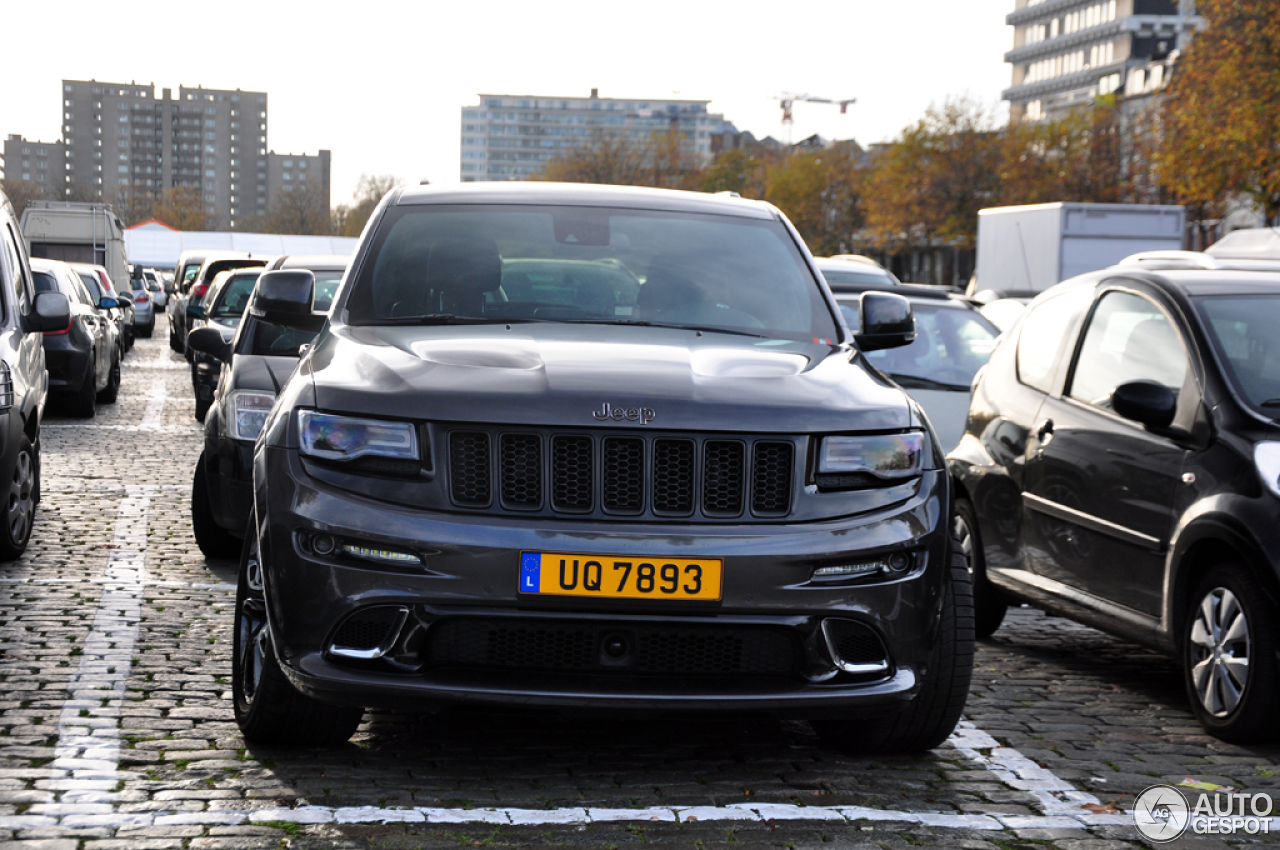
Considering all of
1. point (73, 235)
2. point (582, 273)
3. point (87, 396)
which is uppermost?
point (582, 273)

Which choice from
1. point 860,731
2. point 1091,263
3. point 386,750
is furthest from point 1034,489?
point 1091,263

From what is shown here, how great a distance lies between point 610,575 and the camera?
4.28 m

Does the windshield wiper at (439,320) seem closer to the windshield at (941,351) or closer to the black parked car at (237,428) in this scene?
the black parked car at (237,428)

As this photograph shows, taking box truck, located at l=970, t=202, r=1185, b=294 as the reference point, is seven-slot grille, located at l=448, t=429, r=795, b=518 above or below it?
below

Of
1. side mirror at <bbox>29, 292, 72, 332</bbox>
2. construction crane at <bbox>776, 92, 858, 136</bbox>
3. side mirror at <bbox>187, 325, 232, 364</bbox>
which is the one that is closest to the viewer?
side mirror at <bbox>29, 292, 72, 332</bbox>

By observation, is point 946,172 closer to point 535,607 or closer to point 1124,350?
point 1124,350

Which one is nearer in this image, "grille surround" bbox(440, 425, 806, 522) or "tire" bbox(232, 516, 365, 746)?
"grille surround" bbox(440, 425, 806, 522)

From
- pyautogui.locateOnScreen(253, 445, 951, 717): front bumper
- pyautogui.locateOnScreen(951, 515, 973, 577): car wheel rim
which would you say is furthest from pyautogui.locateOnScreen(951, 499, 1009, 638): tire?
pyautogui.locateOnScreen(253, 445, 951, 717): front bumper

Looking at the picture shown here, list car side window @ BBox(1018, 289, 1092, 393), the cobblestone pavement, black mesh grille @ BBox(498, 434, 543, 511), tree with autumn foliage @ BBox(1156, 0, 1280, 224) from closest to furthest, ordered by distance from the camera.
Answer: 1. the cobblestone pavement
2. black mesh grille @ BBox(498, 434, 543, 511)
3. car side window @ BBox(1018, 289, 1092, 393)
4. tree with autumn foliage @ BBox(1156, 0, 1280, 224)

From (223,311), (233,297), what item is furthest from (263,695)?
(233,297)

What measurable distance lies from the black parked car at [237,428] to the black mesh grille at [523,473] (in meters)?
3.67

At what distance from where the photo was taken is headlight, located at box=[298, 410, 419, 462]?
440 cm

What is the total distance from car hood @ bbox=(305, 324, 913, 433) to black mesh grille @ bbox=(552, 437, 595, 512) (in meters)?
0.07

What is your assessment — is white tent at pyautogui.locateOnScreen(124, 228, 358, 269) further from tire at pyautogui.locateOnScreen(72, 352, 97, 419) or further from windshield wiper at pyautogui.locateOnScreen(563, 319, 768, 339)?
windshield wiper at pyautogui.locateOnScreen(563, 319, 768, 339)
